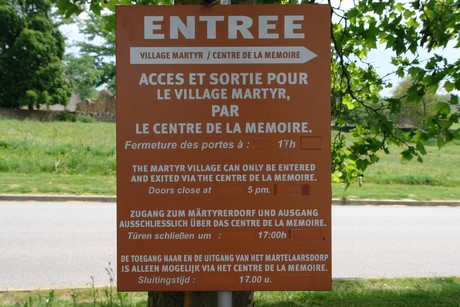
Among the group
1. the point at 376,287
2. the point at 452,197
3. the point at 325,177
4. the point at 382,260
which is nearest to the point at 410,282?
the point at 376,287

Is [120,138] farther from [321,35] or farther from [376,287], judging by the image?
[376,287]

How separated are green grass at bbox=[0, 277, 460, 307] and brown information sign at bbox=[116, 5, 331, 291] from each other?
2.59m

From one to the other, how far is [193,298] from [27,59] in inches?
1912

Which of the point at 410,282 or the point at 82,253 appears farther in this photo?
the point at 82,253

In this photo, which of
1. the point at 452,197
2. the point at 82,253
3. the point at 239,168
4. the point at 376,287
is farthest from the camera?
the point at 452,197

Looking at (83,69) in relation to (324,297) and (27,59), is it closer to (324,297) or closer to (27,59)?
(27,59)

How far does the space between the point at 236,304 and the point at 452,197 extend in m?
13.7

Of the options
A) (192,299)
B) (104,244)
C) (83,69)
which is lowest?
(104,244)

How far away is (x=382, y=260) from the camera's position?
755 centimetres

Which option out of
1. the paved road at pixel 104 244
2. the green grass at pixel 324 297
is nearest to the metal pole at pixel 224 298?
the green grass at pixel 324 297

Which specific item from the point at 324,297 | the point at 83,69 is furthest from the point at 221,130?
the point at 83,69

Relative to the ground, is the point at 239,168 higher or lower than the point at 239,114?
lower

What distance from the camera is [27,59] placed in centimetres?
4625

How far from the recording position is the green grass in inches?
186
